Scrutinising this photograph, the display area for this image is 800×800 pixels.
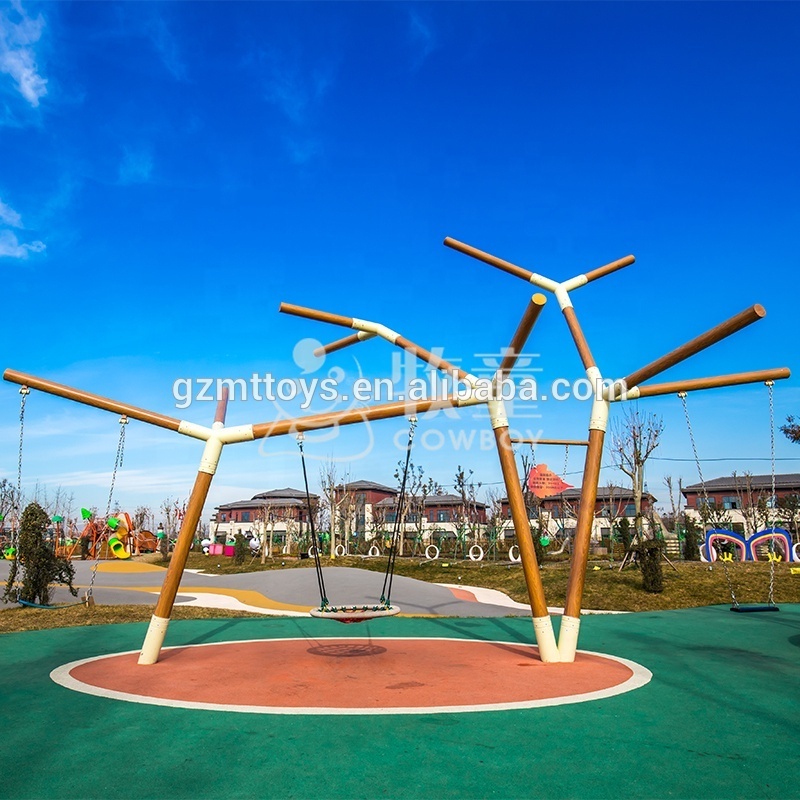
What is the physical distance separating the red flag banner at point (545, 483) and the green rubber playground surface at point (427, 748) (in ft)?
45.3

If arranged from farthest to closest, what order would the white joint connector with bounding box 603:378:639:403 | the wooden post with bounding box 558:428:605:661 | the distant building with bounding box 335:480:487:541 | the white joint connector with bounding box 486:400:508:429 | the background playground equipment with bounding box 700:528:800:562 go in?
the distant building with bounding box 335:480:487:541 < the background playground equipment with bounding box 700:528:800:562 < the white joint connector with bounding box 486:400:508:429 < the white joint connector with bounding box 603:378:639:403 < the wooden post with bounding box 558:428:605:661

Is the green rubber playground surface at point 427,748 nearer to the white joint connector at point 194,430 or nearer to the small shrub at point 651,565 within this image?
the white joint connector at point 194,430

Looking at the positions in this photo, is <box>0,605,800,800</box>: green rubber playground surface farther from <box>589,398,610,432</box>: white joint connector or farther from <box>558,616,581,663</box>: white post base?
<box>589,398,610,432</box>: white joint connector

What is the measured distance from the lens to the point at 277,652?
9375mm

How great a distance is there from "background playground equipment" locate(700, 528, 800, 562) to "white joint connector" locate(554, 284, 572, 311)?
18.5 meters

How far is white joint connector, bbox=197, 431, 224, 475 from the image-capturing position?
28.6ft

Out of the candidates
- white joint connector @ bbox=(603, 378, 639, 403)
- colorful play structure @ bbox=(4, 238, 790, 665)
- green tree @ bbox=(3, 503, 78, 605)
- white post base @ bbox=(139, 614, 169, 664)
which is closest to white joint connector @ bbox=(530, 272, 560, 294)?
colorful play structure @ bbox=(4, 238, 790, 665)

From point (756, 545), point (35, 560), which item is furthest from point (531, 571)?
point (756, 545)

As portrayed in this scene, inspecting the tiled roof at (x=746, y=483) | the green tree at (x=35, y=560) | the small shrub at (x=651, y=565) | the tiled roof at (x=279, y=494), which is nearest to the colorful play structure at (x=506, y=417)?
the green tree at (x=35, y=560)

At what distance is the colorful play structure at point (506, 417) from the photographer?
26.9 ft

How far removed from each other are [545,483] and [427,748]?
17.7m

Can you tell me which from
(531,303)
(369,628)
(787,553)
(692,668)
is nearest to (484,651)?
(692,668)

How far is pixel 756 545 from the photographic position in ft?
80.0

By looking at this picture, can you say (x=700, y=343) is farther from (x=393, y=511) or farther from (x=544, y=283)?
(x=393, y=511)
